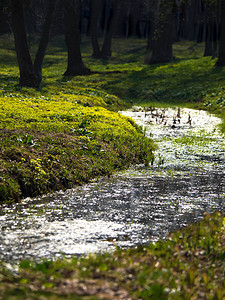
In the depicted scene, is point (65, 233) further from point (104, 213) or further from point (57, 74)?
point (57, 74)

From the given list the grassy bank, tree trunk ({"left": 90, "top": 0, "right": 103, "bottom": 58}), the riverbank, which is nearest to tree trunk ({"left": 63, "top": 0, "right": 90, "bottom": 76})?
the riverbank

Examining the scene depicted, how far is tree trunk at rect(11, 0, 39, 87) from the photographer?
864 inches

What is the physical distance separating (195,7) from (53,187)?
60261 mm

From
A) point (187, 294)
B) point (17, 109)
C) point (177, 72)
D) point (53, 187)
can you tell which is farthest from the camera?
point (177, 72)

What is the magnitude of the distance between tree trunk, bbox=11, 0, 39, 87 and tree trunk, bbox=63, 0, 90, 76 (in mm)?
10962

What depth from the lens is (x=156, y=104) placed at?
26.4m

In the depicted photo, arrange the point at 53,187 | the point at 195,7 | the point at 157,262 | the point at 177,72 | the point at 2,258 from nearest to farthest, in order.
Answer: the point at 157,262
the point at 2,258
the point at 53,187
the point at 177,72
the point at 195,7

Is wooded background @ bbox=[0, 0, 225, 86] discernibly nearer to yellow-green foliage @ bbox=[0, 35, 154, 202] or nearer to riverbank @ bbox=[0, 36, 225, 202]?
riverbank @ bbox=[0, 36, 225, 202]

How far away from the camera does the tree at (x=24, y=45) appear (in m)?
22.0

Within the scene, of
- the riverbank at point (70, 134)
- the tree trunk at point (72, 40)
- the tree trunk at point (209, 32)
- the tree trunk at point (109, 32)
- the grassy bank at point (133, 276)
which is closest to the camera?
the grassy bank at point (133, 276)

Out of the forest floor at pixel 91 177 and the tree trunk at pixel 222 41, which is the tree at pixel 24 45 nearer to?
the forest floor at pixel 91 177

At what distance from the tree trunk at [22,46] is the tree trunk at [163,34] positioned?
16576 millimetres

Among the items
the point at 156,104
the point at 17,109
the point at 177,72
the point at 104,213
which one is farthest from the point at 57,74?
the point at 104,213

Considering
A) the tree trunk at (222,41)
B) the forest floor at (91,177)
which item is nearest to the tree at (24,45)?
the forest floor at (91,177)
